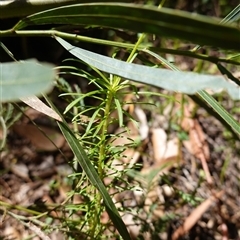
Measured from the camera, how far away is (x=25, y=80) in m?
0.45

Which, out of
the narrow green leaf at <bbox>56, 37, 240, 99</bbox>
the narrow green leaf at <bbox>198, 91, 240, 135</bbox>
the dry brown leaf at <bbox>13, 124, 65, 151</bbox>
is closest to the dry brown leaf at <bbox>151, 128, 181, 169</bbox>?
the dry brown leaf at <bbox>13, 124, 65, 151</bbox>

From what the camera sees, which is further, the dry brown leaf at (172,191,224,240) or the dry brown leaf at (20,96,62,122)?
the dry brown leaf at (172,191,224,240)

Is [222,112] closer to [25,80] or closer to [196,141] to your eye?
[25,80]

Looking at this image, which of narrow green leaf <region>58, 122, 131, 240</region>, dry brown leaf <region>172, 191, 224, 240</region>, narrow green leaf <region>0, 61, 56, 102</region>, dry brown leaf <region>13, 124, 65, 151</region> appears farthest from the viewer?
dry brown leaf <region>13, 124, 65, 151</region>

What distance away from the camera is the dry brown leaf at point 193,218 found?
1261 mm

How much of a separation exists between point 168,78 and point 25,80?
0.18 metres

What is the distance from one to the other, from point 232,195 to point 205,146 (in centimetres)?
18

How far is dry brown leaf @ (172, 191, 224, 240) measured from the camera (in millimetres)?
1261

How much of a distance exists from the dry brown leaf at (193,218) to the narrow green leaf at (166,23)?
2.62ft

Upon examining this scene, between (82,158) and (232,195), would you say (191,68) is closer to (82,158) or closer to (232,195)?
(232,195)

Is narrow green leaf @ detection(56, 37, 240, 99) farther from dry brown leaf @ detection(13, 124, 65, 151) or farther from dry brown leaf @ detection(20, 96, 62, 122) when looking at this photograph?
dry brown leaf @ detection(13, 124, 65, 151)

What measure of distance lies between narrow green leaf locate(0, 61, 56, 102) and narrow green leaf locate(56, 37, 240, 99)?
0.50 ft

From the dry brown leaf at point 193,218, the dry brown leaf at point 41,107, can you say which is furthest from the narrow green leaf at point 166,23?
the dry brown leaf at point 193,218

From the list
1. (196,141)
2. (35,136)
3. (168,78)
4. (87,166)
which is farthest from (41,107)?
(196,141)
